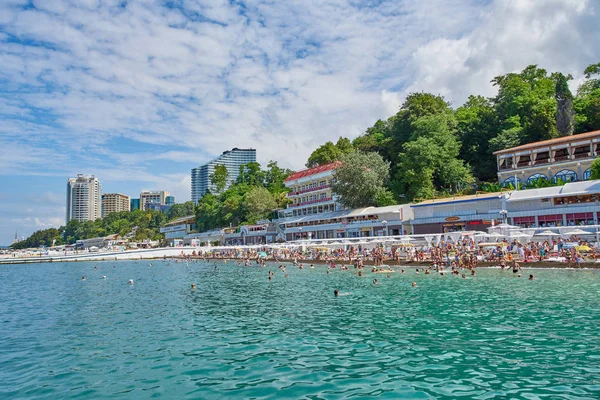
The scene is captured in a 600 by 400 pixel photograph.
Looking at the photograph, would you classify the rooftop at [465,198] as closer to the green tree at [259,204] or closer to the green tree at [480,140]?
the green tree at [480,140]

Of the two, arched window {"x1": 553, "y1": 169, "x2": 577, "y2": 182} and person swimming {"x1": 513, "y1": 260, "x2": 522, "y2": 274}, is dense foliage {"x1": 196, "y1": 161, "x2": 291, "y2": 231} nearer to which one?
arched window {"x1": 553, "y1": 169, "x2": 577, "y2": 182}

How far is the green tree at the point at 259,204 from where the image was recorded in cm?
9231

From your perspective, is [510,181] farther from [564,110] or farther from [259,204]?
[259,204]

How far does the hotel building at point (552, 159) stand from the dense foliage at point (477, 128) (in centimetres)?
515

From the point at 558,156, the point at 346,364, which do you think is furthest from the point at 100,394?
the point at 558,156

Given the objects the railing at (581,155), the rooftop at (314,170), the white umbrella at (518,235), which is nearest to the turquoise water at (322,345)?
the white umbrella at (518,235)

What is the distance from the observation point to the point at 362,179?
65750 millimetres

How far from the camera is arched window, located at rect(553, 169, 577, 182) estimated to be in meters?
49.5

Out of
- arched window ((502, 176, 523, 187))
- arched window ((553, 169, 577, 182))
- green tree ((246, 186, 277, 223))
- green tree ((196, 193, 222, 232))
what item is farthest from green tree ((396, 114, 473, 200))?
green tree ((196, 193, 222, 232))

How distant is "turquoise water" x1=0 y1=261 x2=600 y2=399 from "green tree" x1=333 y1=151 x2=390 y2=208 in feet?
131

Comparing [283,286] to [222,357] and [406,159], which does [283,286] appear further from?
[406,159]

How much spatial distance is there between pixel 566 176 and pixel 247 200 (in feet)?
202

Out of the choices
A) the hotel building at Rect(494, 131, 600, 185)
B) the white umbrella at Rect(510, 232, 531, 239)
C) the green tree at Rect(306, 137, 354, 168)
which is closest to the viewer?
the white umbrella at Rect(510, 232, 531, 239)

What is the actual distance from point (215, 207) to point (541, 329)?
103447mm
